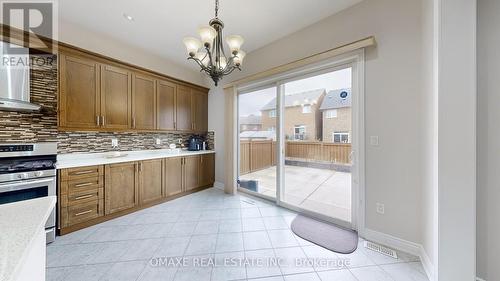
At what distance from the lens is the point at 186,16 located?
2496mm

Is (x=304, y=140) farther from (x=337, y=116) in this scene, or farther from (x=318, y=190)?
(x=318, y=190)

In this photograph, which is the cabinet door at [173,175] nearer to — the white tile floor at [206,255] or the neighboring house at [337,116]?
the white tile floor at [206,255]

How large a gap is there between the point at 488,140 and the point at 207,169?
4.03m

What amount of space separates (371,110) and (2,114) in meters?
4.36

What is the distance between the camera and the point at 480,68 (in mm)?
1459

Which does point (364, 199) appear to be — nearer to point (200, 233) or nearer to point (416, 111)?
point (416, 111)

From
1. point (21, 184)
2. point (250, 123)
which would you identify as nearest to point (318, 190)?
point (250, 123)

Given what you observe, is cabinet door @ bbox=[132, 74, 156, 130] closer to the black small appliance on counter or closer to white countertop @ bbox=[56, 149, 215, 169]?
white countertop @ bbox=[56, 149, 215, 169]

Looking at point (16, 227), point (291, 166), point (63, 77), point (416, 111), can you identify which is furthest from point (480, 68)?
point (63, 77)

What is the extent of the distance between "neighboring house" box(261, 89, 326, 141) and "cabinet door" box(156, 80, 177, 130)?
202 cm

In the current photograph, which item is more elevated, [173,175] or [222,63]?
[222,63]

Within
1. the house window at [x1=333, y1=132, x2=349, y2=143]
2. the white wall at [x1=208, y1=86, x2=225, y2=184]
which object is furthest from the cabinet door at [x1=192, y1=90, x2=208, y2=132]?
the house window at [x1=333, y1=132, x2=349, y2=143]

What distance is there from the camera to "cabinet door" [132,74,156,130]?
126 inches

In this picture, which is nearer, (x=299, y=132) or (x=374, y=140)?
(x=374, y=140)
